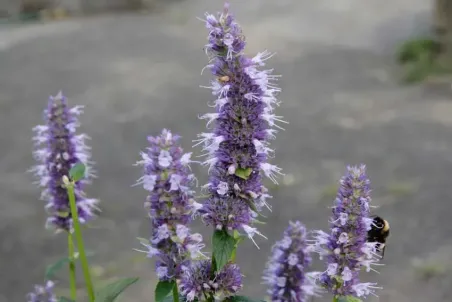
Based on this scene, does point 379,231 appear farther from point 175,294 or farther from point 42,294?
point 42,294

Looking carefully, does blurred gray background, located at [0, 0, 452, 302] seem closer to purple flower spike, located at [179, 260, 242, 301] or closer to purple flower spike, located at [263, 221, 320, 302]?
purple flower spike, located at [263, 221, 320, 302]

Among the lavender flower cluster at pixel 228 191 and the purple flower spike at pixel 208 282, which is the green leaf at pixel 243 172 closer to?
the lavender flower cluster at pixel 228 191

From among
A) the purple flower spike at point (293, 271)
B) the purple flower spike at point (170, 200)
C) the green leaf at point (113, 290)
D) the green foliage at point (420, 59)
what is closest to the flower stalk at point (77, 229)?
the green leaf at point (113, 290)

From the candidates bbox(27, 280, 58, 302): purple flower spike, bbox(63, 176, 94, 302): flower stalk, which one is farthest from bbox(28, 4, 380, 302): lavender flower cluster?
bbox(27, 280, 58, 302): purple flower spike

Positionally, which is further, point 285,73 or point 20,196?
point 285,73

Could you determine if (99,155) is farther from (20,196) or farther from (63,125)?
(63,125)

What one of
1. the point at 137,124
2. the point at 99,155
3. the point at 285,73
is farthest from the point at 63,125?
the point at 285,73
